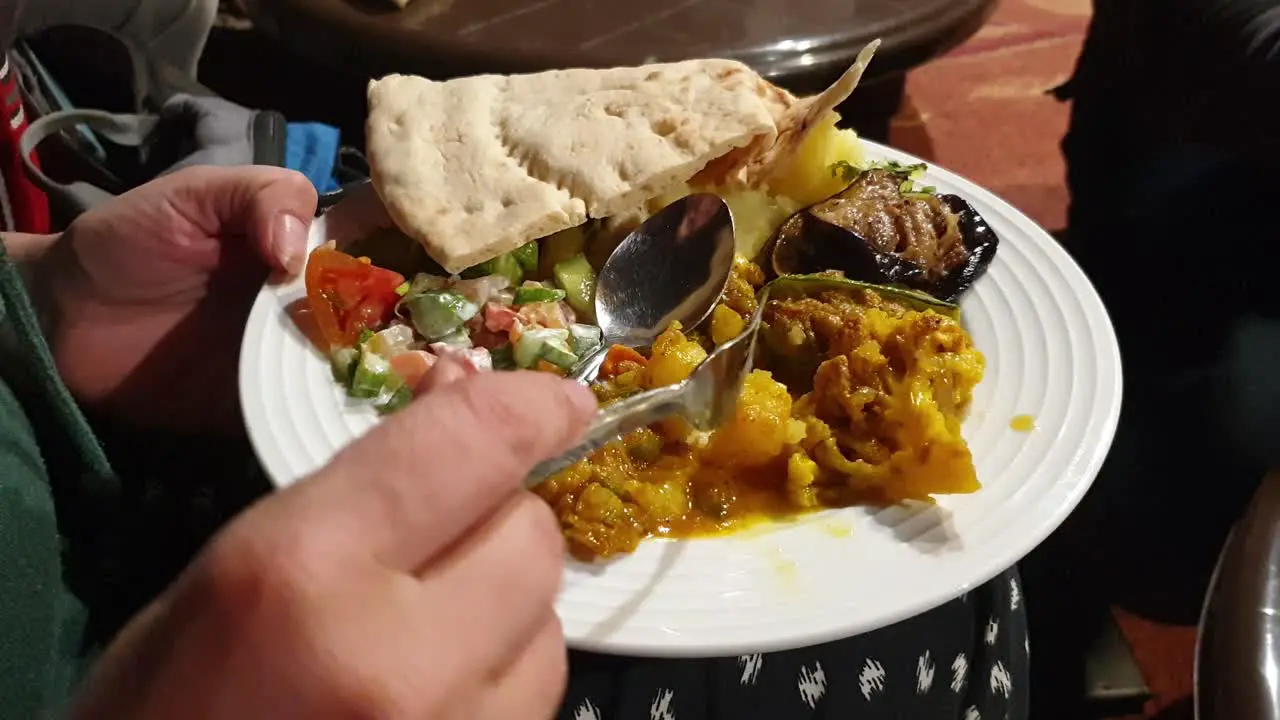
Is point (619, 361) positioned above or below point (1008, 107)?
above

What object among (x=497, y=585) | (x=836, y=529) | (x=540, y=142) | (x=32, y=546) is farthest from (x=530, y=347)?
(x=497, y=585)

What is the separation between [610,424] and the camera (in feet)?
2.00

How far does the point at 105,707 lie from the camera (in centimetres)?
40

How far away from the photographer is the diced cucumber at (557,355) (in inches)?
43.0

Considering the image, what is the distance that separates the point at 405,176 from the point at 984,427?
747mm

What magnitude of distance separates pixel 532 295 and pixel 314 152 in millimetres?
715

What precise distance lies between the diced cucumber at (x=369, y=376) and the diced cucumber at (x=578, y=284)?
269 mm

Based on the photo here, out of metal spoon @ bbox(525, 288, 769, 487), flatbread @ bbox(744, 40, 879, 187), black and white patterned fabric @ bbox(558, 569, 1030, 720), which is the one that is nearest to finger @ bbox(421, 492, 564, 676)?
metal spoon @ bbox(525, 288, 769, 487)

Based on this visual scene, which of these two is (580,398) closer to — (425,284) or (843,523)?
(843,523)

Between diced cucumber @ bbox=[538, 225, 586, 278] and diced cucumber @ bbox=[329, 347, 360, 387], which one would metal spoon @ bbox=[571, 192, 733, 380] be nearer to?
diced cucumber @ bbox=[538, 225, 586, 278]

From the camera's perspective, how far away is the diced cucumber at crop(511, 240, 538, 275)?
1210mm

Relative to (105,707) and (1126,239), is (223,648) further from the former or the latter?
(1126,239)

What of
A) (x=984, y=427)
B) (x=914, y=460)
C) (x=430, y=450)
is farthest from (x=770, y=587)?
(x=430, y=450)

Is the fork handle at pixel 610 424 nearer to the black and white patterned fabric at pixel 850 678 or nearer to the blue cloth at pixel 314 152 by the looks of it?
the black and white patterned fabric at pixel 850 678
